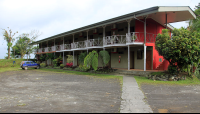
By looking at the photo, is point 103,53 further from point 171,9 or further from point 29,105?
point 29,105

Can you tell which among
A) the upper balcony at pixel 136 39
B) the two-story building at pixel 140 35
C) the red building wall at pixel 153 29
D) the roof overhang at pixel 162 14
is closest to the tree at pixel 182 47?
the roof overhang at pixel 162 14

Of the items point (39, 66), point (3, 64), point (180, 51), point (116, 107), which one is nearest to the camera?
point (116, 107)

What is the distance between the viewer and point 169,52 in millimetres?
11344

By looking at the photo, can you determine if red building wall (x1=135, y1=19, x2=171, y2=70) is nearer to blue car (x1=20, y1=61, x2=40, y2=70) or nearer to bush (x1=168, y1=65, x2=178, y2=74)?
bush (x1=168, y1=65, x2=178, y2=74)

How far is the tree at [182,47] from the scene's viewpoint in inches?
425

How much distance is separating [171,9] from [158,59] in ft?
17.3

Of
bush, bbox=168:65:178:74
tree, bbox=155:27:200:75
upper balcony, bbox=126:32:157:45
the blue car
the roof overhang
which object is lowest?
the blue car

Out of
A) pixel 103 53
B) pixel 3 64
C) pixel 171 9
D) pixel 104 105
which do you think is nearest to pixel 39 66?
pixel 3 64

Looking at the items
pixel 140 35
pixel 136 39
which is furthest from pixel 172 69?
pixel 140 35

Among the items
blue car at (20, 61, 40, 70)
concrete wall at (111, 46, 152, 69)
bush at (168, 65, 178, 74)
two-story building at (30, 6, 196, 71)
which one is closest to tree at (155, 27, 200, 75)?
bush at (168, 65, 178, 74)

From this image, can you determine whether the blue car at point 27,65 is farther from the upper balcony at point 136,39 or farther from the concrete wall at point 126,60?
the upper balcony at point 136,39

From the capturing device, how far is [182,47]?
1100 cm

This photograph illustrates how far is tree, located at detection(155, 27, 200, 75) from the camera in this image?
1080cm

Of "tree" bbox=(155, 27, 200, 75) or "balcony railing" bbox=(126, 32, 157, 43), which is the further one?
"balcony railing" bbox=(126, 32, 157, 43)
